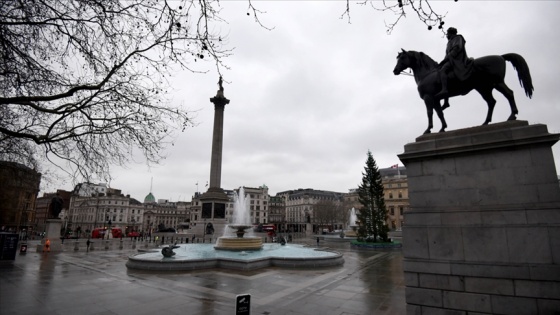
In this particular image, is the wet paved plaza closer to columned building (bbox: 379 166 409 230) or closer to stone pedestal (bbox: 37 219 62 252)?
stone pedestal (bbox: 37 219 62 252)

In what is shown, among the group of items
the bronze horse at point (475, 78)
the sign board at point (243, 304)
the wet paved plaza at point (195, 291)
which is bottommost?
the wet paved plaza at point (195, 291)

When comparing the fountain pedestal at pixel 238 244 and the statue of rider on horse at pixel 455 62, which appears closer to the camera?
the statue of rider on horse at pixel 455 62

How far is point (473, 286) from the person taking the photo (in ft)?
23.5

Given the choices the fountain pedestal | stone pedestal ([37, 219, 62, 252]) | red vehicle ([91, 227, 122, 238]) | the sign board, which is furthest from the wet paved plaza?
red vehicle ([91, 227, 122, 238])

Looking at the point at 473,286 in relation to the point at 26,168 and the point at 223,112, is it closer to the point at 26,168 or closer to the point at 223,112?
the point at 26,168

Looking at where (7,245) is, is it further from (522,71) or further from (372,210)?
(372,210)

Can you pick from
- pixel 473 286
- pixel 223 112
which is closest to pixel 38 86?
pixel 473 286

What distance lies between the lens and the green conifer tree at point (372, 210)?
38.1 m

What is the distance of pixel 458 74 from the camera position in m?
8.52

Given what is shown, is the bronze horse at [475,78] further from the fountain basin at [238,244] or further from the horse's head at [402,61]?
the fountain basin at [238,244]

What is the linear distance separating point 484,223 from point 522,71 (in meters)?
4.59

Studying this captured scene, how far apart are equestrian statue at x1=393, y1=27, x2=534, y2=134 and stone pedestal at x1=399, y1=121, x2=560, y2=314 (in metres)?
1.06

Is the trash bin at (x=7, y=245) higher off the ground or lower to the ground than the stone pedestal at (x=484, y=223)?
lower

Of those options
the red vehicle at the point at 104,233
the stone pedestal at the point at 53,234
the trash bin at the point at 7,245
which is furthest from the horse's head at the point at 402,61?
the red vehicle at the point at 104,233
